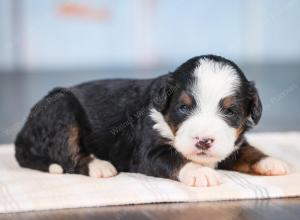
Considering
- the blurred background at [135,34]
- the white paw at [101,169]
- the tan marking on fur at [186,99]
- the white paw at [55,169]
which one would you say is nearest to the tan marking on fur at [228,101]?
the tan marking on fur at [186,99]

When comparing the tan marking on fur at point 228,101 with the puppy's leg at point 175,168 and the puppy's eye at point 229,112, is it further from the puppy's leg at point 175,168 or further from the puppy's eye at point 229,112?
the puppy's leg at point 175,168

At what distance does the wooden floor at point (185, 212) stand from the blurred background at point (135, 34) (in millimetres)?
9345

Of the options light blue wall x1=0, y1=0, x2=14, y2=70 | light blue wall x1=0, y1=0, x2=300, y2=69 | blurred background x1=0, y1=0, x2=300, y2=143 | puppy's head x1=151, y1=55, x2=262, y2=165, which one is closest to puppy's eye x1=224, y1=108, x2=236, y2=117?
puppy's head x1=151, y1=55, x2=262, y2=165

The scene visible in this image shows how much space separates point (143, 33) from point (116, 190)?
10.4 metres

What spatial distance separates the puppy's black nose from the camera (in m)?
3.83

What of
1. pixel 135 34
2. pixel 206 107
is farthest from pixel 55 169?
pixel 135 34

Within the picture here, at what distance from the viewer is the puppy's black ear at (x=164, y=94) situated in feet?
14.0

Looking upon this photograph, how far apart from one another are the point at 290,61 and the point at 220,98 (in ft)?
37.3

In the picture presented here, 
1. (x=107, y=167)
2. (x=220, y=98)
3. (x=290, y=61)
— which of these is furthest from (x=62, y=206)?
(x=290, y=61)

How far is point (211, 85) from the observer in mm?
4008

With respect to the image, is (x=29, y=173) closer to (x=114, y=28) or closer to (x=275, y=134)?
(x=275, y=134)

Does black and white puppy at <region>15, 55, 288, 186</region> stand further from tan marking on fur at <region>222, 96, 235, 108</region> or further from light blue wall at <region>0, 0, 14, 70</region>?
light blue wall at <region>0, 0, 14, 70</region>

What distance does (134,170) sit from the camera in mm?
4527

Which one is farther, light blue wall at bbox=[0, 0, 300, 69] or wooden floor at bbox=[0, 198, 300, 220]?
light blue wall at bbox=[0, 0, 300, 69]
